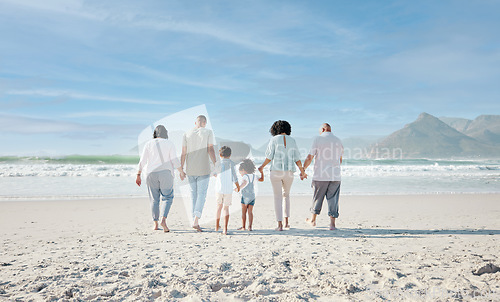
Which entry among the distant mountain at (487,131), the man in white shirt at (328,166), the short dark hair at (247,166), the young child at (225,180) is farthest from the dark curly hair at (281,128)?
the distant mountain at (487,131)

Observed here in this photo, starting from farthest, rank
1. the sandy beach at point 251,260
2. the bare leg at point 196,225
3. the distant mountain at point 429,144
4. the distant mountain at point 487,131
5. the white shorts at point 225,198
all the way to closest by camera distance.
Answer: the distant mountain at point 487,131
the distant mountain at point 429,144
the bare leg at point 196,225
the white shorts at point 225,198
the sandy beach at point 251,260

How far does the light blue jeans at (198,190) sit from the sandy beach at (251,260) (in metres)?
0.46

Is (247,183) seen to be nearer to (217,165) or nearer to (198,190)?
(217,165)

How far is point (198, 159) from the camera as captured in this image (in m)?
5.58

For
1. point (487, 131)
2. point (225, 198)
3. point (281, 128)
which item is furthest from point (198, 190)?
point (487, 131)

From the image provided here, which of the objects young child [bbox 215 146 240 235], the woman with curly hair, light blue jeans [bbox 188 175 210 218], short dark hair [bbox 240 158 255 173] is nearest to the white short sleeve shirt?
the woman with curly hair

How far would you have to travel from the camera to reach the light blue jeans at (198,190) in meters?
5.59

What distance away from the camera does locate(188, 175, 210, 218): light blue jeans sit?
5.59m

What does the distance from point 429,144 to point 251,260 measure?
94781mm

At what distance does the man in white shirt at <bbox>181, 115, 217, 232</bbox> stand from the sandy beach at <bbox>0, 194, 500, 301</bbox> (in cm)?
63

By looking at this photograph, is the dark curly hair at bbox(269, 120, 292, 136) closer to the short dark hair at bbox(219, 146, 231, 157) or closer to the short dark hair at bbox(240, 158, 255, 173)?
the short dark hair at bbox(240, 158, 255, 173)

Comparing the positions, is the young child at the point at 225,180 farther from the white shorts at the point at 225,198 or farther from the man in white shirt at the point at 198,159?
the man in white shirt at the point at 198,159

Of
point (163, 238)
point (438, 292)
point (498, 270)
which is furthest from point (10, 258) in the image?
point (498, 270)

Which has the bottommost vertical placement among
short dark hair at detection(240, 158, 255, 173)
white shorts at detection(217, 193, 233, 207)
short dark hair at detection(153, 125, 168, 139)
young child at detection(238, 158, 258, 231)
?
white shorts at detection(217, 193, 233, 207)
